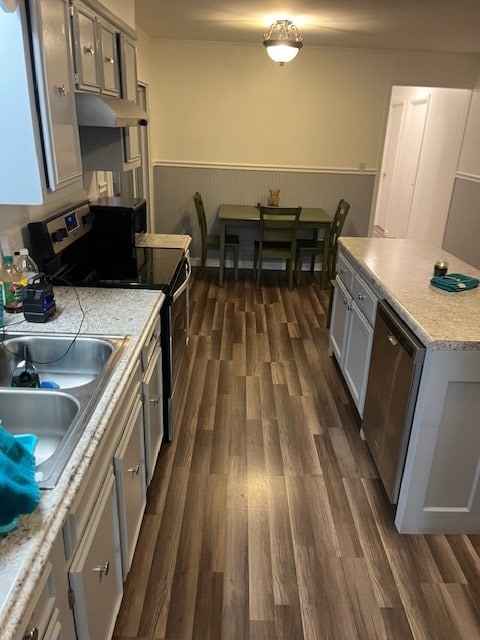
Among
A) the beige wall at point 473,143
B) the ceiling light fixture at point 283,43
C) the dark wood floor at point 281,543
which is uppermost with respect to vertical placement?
the ceiling light fixture at point 283,43

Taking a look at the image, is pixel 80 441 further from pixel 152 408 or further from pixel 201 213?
pixel 201 213

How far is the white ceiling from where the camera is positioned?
133 inches

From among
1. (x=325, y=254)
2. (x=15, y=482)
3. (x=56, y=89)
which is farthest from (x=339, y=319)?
(x=15, y=482)

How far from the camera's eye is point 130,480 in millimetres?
1646

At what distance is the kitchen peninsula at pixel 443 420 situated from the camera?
178cm

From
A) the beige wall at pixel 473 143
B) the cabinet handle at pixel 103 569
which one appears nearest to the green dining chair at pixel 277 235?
the beige wall at pixel 473 143

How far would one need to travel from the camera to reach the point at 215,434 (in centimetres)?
266

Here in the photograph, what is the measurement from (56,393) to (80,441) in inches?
9.5

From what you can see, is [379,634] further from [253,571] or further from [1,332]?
[1,332]

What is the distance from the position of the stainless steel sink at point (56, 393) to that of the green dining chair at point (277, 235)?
331 centimetres

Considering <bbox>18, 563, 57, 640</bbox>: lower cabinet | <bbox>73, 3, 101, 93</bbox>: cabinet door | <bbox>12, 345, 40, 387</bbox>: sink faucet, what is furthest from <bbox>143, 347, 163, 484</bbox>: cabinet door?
<bbox>73, 3, 101, 93</bbox>: cabinet door

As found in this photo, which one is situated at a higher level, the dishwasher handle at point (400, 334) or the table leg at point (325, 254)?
the dishwasher handle at point (400, 334)

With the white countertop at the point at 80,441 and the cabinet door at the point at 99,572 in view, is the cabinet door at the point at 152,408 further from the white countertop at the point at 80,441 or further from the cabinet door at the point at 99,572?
the cabinet door at the point at 99,572

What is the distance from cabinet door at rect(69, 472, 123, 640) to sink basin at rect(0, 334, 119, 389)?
0.45 metres
